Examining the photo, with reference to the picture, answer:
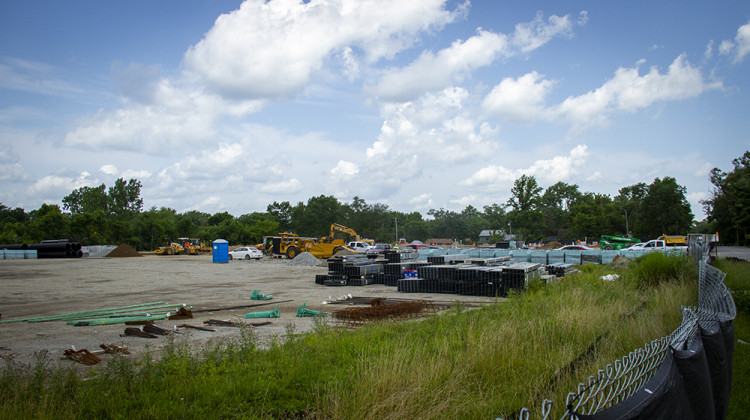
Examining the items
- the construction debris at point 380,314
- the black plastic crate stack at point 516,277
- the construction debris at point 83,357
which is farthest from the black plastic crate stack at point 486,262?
the construction debris at point 83,357

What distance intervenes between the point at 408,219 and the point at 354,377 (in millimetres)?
134948

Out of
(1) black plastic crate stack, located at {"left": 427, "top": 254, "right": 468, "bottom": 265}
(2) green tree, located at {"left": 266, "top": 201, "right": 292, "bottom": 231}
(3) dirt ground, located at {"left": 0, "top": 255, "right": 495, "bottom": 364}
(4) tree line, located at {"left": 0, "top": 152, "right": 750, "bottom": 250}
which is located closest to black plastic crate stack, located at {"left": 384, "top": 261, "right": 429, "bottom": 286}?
(3) dirt ground, located at {"left": 0, "top": 255, "right": 495, "bottom": 364}

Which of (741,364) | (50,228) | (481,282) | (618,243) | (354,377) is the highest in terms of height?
(50,228)

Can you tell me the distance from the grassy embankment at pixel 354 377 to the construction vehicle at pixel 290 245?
3693 cm

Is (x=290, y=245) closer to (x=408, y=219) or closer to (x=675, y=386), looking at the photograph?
(x=675, y=386)

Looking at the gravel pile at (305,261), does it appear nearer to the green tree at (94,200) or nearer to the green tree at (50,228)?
the green tree at (50,228)

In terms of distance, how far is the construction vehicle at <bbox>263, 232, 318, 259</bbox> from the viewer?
44.5 meters

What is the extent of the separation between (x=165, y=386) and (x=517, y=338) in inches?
192

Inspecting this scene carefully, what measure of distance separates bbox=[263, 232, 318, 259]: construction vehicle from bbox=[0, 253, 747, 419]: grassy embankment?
3693 cm

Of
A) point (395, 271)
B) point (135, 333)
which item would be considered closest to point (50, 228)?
point (395, 271)

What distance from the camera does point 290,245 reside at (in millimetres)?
45250

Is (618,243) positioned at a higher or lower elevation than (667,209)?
lower

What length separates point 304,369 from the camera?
234 inches

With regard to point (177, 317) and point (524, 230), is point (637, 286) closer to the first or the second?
point (177, 317)
